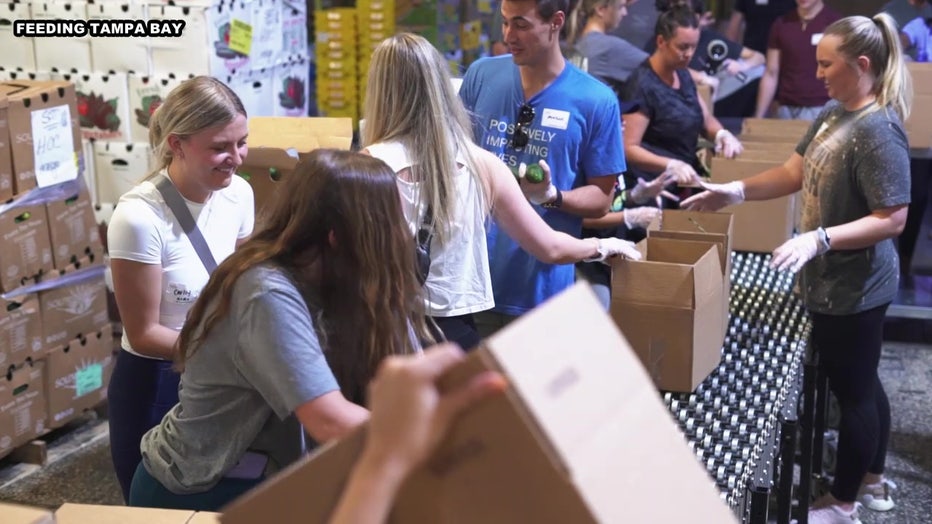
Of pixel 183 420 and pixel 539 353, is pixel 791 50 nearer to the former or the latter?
pixel 183 420

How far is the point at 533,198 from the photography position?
2922mm

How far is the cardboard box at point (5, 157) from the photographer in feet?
12.3

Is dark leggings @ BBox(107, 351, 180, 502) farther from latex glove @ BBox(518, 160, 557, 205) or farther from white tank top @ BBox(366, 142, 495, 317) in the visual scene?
latex glove @ BBox(518, 160, 557, 205)

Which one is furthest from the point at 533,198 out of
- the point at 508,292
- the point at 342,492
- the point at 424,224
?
the point at 342,492

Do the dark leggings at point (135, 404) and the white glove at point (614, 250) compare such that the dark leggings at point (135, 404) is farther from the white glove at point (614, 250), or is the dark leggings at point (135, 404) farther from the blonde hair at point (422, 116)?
the white glove at point (614, 250)

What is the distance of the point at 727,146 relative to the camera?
4215mm

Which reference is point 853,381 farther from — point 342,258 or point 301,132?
point 342,258

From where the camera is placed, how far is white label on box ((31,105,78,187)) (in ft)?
12.9

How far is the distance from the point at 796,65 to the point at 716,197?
10.5 feet

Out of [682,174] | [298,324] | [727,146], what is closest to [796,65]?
[727,146]

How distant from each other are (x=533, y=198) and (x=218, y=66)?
7.12 ft

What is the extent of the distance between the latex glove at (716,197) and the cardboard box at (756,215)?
0.54 meters

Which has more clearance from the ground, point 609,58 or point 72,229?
point 609,58

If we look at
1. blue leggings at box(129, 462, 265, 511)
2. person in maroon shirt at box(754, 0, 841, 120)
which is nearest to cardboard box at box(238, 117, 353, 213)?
blue leggings at box(129, 462, 265, 511)
